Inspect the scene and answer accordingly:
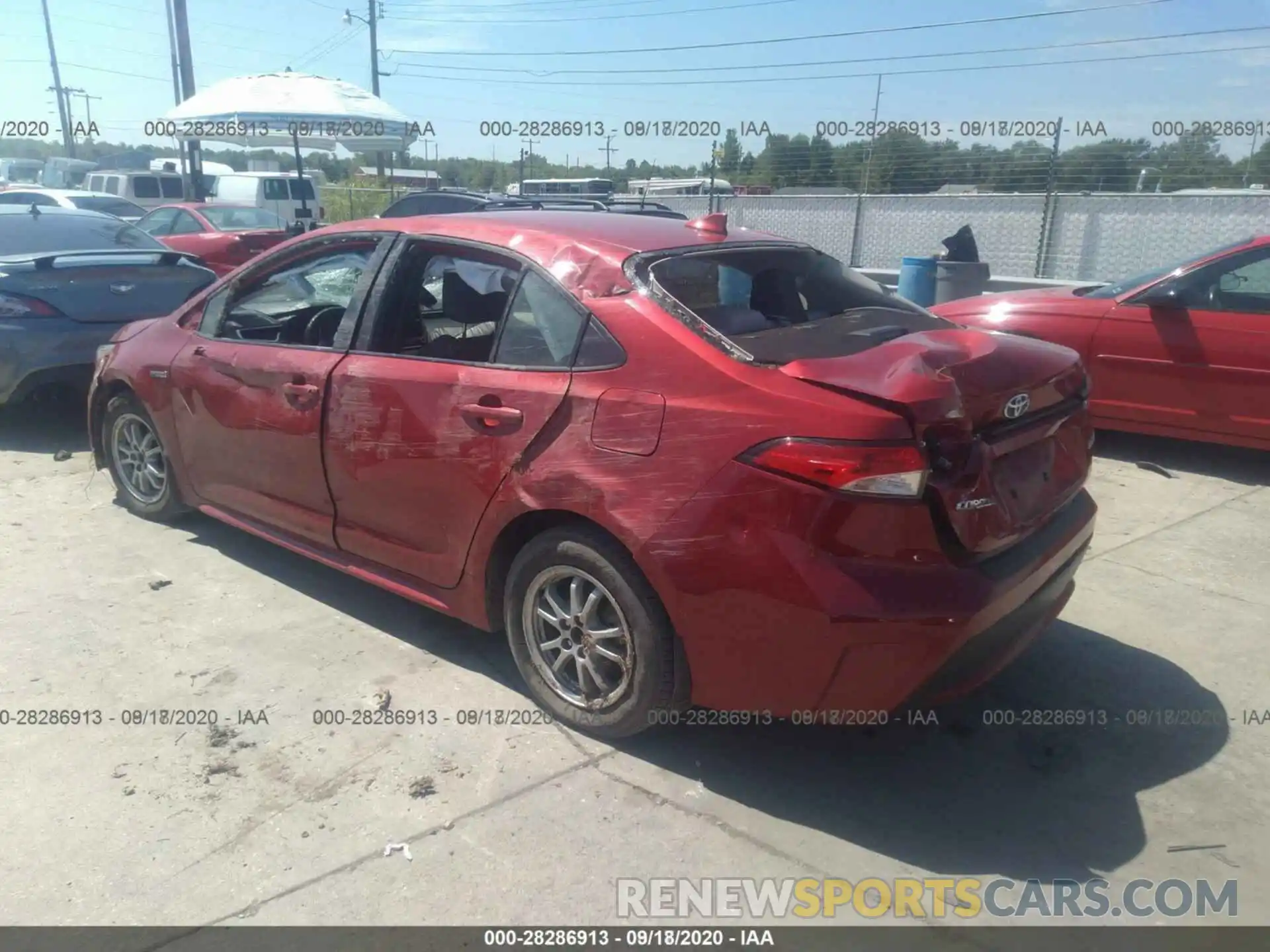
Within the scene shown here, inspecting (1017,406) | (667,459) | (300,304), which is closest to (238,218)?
(300,304)

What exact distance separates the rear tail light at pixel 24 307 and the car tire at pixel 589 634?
15.9ft

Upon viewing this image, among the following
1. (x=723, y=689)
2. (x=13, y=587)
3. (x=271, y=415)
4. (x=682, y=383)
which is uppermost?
(x=682, y=383)

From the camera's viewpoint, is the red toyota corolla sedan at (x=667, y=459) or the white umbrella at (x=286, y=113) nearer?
the red toyota corolla sedan at (x=667, y=459)

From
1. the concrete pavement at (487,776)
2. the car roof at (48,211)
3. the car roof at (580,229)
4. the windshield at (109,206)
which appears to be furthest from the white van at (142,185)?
the concrete pavement at (487,776)

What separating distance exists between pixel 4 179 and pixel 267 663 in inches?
1464

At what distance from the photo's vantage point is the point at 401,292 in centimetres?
389

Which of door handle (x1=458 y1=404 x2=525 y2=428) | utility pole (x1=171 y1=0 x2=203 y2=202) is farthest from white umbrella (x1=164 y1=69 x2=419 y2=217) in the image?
door handle (x1=458 y1=404 x2=525 y2=428)

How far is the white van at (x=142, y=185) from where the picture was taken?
25719mm

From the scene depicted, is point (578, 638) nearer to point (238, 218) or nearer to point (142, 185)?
point (238, 218)

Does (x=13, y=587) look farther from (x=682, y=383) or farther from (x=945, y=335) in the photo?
(x=945, y=335)

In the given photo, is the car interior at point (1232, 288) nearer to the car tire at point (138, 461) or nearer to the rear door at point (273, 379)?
the rear door at point (273, 379)

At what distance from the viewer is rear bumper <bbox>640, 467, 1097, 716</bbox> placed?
2666 millimetres

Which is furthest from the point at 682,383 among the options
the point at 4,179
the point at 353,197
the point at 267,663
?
the point at 4,179

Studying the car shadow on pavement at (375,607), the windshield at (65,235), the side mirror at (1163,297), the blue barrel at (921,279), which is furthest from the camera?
the blue barrel at (921,279)
